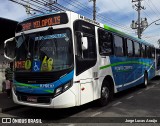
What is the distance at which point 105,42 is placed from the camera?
9.72 meters

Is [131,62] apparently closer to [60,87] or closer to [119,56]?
[119,56]

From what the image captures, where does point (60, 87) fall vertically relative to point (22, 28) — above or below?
below

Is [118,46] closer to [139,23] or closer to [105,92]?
[105,92]

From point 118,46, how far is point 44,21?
419 cm

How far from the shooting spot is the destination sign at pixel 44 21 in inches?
305

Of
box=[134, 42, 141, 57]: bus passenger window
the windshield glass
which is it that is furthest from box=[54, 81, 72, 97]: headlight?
box=[134, 42, 141, 57]: bus passenger window

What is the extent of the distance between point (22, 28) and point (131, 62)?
6293mm

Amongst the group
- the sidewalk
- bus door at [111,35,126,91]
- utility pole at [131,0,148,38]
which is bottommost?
the sidewalk

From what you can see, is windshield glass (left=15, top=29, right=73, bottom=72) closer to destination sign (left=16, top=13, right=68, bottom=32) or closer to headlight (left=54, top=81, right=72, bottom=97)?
destination sign (left=16, top=13, right=68, bottom=32)

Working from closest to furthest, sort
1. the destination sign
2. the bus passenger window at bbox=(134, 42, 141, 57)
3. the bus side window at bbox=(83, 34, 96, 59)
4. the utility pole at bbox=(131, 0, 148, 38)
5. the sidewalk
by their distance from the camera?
the destination sign, the bus side window at bbox=(83, 34, 96, 59), the sidewalk, the bus passenger window at bbox=(134, 42, 141, 57), the utility pole at bbox=(131, 0, 148, 38)

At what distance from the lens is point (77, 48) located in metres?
7.61

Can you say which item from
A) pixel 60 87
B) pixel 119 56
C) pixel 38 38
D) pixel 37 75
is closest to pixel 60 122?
pixel 60 87

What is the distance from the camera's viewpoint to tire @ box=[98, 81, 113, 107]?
31.0ft

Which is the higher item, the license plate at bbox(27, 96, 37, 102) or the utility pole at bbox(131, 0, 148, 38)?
the utility pole at bbox(131, 0, 148, 38)
